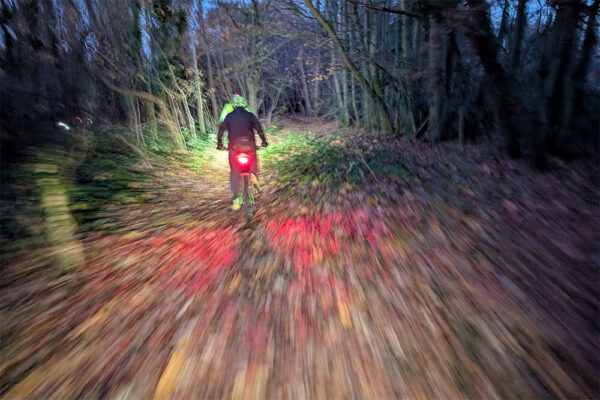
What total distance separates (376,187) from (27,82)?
5937 millimetres

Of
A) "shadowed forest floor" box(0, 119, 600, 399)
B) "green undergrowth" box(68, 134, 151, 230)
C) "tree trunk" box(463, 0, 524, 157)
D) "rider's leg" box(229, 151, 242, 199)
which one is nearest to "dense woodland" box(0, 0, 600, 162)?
"tree trunk" box(463, 0, 524, 157)

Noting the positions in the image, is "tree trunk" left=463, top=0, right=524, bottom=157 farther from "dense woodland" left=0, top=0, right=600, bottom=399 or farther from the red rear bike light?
the red rear bike light

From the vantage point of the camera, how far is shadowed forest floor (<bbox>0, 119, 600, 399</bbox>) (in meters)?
2.04

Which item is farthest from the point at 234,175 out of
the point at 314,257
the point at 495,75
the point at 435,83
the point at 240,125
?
the point at 435,83

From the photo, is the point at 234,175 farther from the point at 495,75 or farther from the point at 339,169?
the point at 495,75

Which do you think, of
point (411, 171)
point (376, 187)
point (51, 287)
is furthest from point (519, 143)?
point (51, 287)

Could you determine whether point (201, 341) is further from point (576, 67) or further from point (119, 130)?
point (119, 130)

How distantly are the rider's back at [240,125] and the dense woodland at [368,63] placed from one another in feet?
6.87

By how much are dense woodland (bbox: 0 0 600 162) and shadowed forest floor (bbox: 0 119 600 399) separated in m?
1.79

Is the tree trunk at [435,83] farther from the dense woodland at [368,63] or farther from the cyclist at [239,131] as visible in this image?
the cyclist at [239,131]

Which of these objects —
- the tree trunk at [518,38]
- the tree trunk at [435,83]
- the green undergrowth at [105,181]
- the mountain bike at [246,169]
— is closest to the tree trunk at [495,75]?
the tree trunk at [435,83]

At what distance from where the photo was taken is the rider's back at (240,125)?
517 centimetres

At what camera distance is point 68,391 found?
6.73 feet

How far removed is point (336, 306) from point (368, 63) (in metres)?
11.5
